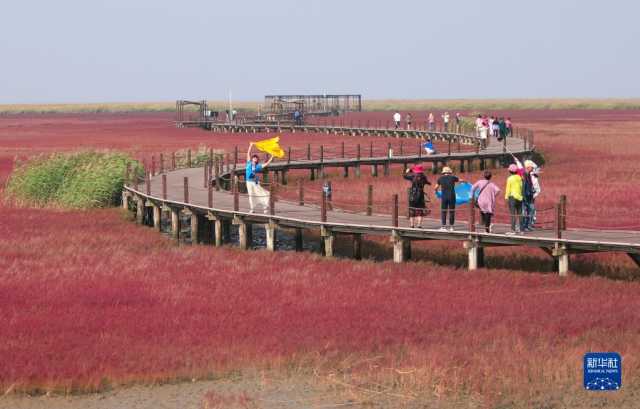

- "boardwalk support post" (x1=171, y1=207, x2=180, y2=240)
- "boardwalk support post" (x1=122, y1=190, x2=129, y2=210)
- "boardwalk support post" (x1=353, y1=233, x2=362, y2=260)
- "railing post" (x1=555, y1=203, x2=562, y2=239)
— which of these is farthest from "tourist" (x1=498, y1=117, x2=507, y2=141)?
"railing post" (x1=555, y1=203, x2=562, y2=239)

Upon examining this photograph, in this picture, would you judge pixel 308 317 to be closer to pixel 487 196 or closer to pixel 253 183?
pixel 487 196

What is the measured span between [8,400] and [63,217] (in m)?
20.3

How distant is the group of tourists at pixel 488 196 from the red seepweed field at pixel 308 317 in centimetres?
102

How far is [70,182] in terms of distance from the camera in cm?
3947

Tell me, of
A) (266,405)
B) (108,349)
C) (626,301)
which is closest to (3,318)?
(108,349)

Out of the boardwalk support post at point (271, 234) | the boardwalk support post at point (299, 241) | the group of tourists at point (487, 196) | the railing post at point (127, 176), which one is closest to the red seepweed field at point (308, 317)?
the boardwalk support post at point (271, 234)

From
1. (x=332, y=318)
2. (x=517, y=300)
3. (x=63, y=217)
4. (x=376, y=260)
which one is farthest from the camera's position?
(x=63, y=217)

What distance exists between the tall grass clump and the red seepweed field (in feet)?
22.0

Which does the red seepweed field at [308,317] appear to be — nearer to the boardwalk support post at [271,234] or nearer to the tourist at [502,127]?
the boardwalk support post at [271,234]

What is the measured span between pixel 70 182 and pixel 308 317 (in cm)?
2094

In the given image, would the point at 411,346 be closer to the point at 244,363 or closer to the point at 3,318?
the point at 244,363

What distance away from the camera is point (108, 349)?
18047mm

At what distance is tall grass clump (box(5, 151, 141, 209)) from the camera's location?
38625 millimetres

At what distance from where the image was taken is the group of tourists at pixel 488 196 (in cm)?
2388
